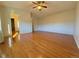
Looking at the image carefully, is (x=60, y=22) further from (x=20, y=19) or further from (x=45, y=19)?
(x=20, y=19)

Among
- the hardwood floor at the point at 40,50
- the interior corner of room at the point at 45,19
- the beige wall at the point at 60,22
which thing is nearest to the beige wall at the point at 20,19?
the interior corner of room at the point at 45,19

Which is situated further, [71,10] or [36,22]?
[36,22]

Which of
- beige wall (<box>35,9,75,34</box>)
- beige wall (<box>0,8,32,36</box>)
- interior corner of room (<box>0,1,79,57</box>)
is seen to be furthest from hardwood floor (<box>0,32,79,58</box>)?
beige wall (<box>35,9,75,34</box>)

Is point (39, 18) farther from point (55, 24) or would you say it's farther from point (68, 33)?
point (68, 33)

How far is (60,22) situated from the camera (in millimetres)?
9055

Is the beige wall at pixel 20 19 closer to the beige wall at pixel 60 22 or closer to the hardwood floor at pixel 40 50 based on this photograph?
the beige wall at pixel 60 22

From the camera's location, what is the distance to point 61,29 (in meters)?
9.02

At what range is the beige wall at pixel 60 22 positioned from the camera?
828 centimetres

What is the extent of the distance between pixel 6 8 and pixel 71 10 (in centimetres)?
477

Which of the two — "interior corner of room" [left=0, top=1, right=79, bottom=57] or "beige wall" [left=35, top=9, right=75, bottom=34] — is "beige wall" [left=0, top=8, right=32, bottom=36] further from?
"beige wall" [left=35, top=9, right=75, bottom=34]

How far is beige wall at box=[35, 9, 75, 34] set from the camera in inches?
326

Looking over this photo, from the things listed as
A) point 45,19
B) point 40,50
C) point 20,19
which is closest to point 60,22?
point 45,19

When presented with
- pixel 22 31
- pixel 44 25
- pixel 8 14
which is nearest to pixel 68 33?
pixel 44 25

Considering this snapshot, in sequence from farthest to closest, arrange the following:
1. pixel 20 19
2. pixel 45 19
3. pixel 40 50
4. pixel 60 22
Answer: pixel 45 19 → pixel 60 22 → pixel 20 19 → pixel 40 50
